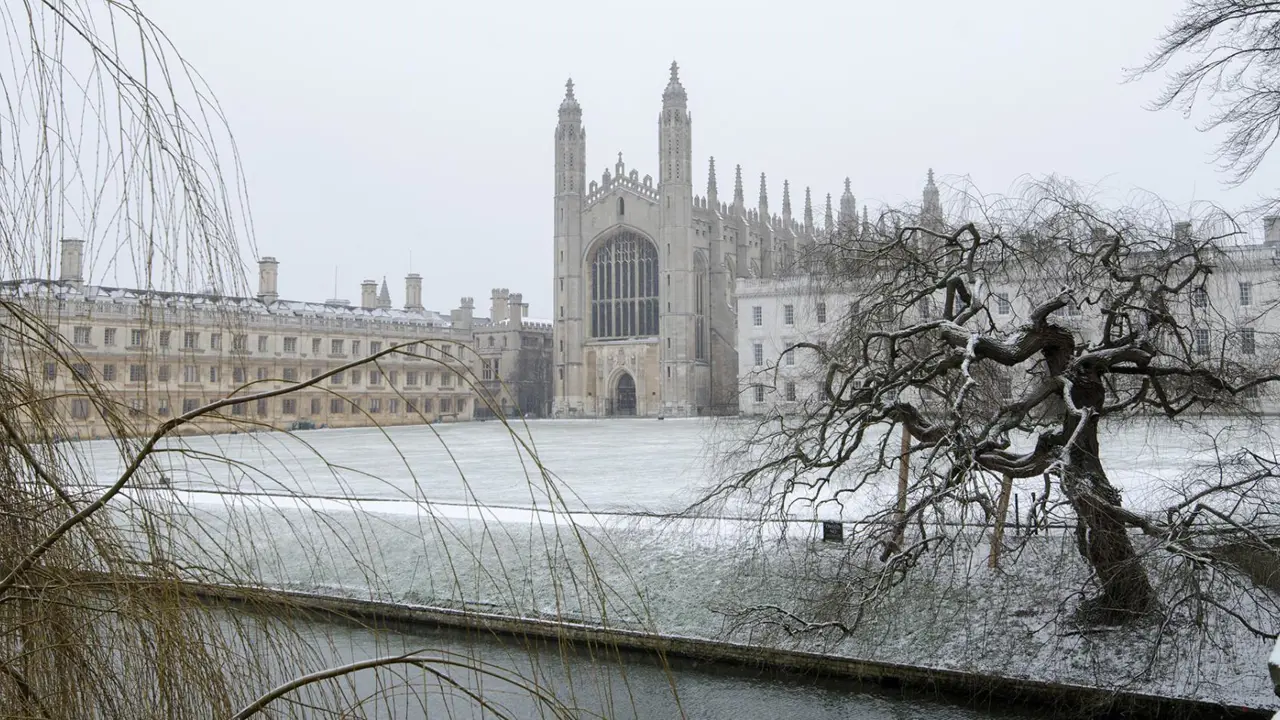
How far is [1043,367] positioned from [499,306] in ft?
181

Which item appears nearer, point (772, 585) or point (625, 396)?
point (772, 585)

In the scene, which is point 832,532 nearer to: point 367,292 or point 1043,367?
point 1043,367

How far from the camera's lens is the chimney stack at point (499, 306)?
212ft

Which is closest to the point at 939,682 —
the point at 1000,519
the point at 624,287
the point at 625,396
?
the point at 1000,519

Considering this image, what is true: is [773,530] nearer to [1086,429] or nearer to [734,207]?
[1086,429]

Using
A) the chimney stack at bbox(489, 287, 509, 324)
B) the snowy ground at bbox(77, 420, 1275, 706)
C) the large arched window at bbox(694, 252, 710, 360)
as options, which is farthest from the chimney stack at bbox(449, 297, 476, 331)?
the snowy ground at bbox(77, 420, 1275, 706)

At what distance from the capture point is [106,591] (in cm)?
188

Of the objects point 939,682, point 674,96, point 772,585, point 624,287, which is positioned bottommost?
point 939,682

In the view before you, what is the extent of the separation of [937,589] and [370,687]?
17.2 feet

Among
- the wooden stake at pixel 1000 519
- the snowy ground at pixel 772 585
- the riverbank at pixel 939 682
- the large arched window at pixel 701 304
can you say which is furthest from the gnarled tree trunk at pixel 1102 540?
the large arched window at pixel 701 304

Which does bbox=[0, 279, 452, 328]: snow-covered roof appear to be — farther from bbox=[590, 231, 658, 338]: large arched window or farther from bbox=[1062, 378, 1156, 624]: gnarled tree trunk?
bbox=[590, 231, 658, 338]: large arched window

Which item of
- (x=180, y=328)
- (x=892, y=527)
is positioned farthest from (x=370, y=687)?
(x=180, y=328)

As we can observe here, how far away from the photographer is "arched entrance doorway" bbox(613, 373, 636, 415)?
57562 millimetres

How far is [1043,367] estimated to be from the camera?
36.9 ft
